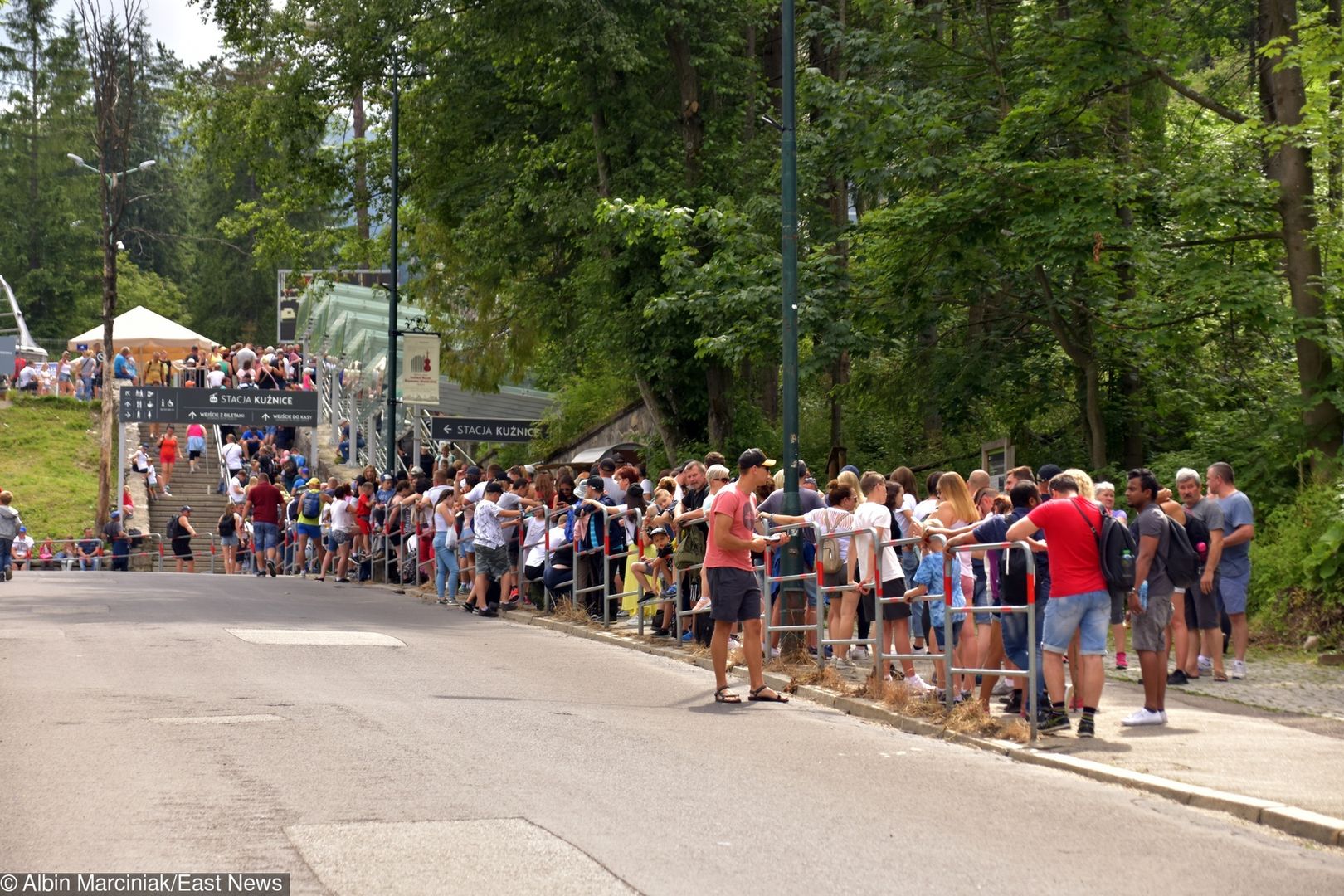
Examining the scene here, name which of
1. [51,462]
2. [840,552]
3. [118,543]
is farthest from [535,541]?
[51,462]

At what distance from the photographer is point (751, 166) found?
90.9 ft

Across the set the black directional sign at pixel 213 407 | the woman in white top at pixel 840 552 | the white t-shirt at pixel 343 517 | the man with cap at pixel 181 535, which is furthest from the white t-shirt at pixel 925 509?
the black directional sign at pixel 213 407

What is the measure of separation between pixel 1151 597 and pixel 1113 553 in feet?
3.51

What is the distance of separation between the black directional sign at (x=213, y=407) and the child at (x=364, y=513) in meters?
18.8

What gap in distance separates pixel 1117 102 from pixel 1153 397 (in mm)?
4131

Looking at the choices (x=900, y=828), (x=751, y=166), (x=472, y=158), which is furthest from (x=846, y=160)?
(x=900, y=828)

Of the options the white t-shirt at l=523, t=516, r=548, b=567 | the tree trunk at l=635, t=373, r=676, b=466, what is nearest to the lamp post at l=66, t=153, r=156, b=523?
the tree trunk at l=635, t=373, r=676, b=466

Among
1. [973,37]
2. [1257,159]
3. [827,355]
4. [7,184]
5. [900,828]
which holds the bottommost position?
[900,828]

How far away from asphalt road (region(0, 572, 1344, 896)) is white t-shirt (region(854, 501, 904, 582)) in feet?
4.11

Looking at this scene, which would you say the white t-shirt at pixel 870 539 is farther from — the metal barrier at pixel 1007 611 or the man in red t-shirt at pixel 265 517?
the man in red t-shirt at pixel 265 517

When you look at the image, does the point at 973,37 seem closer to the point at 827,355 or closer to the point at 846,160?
the point at 846,160

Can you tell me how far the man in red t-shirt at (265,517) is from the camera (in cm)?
3266

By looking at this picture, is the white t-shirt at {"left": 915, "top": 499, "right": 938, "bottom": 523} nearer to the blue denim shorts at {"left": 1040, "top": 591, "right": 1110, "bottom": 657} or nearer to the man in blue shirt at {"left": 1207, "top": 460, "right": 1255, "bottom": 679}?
the man in blue shirt at {"left": 1207, "top": 460, "right": 1255, "bottom": 679}

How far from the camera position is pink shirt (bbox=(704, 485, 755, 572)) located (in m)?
13.0
